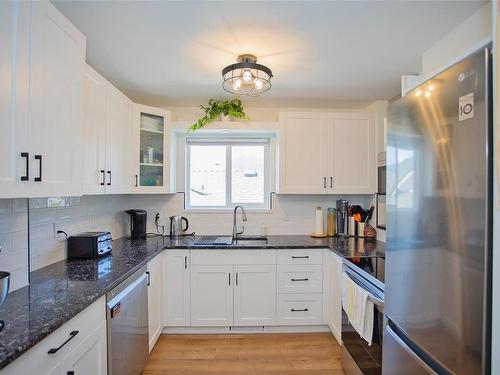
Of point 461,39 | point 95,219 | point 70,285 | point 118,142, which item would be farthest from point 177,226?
point 461,39

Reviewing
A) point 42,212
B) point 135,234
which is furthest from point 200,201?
point 42,212

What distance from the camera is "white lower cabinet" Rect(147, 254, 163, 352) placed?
2.18 meters

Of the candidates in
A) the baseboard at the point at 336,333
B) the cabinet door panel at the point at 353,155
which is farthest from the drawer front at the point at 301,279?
the cabinet door panel at the point at 353,155

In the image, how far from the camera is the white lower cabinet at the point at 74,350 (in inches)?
37.1

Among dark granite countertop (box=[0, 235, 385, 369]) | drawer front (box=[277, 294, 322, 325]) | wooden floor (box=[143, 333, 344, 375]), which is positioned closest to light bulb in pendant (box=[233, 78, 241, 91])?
dark granite countertop (box=[0, 235, 385, 369])

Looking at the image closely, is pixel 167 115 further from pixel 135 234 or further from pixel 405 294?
pixel 405 294

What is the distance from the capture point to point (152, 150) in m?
2.79

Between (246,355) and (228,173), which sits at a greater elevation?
(228,173)

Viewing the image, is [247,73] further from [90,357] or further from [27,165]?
[90,357]

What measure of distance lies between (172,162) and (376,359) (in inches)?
98.7

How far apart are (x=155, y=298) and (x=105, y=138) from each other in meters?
1.41

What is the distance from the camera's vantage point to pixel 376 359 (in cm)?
154

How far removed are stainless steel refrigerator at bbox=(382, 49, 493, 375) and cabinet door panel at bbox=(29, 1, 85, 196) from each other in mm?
1670

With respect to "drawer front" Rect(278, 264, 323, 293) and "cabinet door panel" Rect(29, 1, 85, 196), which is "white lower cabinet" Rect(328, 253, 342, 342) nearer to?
"drawer front" Rect(278, 264, 323, 293)
